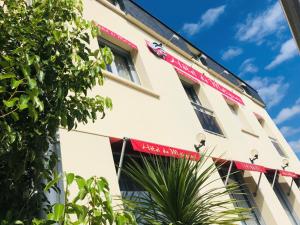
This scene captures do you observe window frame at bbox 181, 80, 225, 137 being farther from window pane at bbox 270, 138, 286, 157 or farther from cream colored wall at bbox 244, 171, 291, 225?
window pane at bbox 270, 138, 286, 157

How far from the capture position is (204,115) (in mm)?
10516

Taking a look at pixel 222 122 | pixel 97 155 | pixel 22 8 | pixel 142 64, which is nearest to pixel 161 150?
pixel 97 155

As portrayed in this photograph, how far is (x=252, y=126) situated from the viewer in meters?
14.3

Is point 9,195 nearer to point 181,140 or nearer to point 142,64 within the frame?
point 181,140

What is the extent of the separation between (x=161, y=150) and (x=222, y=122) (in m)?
5.47

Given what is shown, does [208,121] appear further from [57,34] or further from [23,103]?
[23,103]

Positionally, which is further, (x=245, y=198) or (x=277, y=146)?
(x=277, y=146)

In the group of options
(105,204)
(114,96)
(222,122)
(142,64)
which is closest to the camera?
(105,204)

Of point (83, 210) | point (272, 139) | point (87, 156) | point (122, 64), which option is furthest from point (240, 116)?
point (83, 210)

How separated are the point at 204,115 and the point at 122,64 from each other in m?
3.59

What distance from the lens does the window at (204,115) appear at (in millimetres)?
10114

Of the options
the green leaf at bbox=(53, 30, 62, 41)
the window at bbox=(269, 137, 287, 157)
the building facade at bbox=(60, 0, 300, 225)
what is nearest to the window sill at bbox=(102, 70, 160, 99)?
the building facade at bbox=(60, 0, 300, 225)

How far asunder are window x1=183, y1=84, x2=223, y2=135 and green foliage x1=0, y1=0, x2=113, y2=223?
7.61 metres

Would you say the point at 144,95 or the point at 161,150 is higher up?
the point at 144,95
